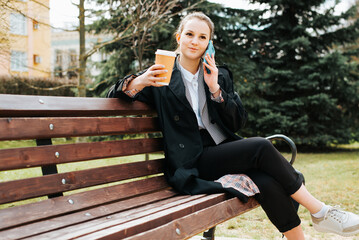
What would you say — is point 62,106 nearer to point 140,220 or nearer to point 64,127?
point 64,127

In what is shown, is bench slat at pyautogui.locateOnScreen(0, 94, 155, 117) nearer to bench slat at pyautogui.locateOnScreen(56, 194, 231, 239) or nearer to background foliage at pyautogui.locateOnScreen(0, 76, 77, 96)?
bench slat at pyautogui.locateOnScreen(56, 194, 231, 239)

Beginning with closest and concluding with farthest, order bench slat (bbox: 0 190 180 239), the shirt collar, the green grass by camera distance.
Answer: bench slat (bbox: 0 190 180 239) → the shirt collar → the green grass

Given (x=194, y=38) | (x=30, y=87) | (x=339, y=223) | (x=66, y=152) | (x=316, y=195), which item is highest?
(x=194, y=38)

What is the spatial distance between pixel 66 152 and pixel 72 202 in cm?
26

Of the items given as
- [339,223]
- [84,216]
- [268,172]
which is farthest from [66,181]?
[339,223]

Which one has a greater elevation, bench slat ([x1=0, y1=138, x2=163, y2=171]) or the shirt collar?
the shirt collar

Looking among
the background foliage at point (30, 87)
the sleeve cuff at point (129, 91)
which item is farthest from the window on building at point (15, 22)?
the background foliage at point (30, 87)

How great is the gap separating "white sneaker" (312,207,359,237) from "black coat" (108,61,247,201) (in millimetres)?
797

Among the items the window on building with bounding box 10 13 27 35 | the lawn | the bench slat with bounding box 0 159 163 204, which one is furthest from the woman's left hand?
the window on building with bounding box 10 13 27 35

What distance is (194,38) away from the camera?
8.41 ft

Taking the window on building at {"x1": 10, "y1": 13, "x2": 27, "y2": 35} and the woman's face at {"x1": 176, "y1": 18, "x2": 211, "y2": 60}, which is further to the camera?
the window on building at {"x1": 10, "y1": 13, "x2": 27, "y2": 35}

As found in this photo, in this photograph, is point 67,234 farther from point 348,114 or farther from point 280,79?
point 348,114

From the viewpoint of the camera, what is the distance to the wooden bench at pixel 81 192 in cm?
157

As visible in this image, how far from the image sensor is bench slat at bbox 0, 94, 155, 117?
1743 millimetres
